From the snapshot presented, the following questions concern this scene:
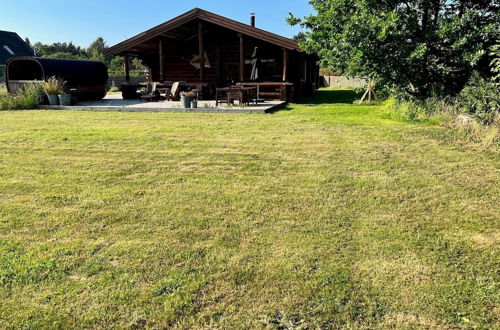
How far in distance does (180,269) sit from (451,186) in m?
3.27

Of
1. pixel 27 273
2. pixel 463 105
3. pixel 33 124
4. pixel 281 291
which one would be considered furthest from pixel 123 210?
pixel 463 105

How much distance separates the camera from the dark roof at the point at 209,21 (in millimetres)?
14414

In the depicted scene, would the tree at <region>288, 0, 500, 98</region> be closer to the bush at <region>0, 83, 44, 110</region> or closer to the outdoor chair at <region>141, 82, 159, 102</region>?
the outdoor chair at <region>141, 82, 159, 102</region>

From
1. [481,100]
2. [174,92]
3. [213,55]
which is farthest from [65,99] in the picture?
[481,100]

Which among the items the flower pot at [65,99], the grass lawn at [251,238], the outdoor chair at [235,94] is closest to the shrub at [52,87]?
the flower pot at [65,99]

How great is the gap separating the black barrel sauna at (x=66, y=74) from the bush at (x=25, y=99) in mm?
692

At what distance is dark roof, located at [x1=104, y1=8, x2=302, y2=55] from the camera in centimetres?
1441

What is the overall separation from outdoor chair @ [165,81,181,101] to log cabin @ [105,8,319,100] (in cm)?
43

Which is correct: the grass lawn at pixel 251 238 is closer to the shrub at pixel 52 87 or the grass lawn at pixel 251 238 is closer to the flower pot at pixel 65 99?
the flower pot at pixel 65 99

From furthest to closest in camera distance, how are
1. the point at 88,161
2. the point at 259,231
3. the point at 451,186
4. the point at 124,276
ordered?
the point at 88,161 < the point at 451,186 < the point at 259,231 < the point at 124,276

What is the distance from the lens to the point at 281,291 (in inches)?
95.1

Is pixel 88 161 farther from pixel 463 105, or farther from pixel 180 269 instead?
pixel 463 105

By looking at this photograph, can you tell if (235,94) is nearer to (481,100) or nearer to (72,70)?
(481,100)

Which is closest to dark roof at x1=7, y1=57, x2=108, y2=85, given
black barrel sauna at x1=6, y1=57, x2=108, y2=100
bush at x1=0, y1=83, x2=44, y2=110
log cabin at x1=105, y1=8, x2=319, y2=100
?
black barrel sauna at x1=6, y1=57, x2=108, y2=100
